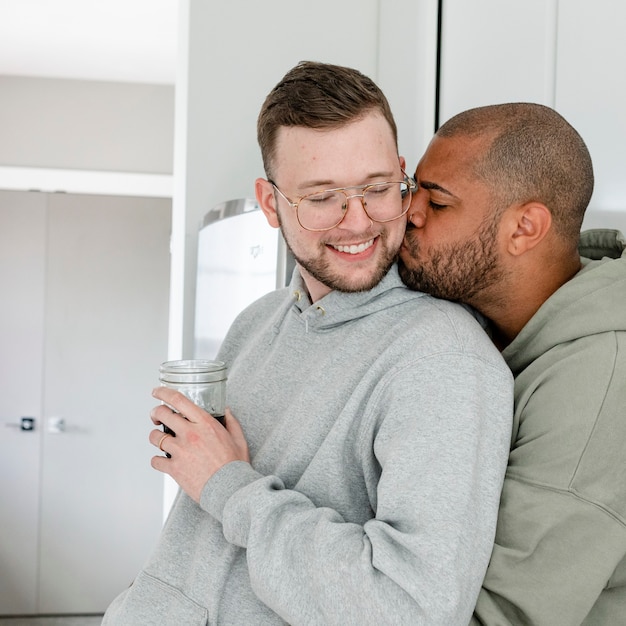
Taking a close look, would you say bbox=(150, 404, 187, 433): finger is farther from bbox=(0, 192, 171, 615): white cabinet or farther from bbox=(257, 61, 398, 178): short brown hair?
bbox=(0, 192, 171, 615): white cabinet

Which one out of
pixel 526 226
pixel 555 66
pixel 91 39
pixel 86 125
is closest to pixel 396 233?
pixel 526 226

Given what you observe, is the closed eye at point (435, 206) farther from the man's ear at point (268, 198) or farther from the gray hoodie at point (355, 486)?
the man's ear at point (268, 198)

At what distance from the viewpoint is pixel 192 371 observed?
3.18 ft

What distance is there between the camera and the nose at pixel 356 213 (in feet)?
3.31

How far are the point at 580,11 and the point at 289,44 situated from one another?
0.95 m

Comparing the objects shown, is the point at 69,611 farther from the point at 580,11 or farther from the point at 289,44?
the point at 580,11

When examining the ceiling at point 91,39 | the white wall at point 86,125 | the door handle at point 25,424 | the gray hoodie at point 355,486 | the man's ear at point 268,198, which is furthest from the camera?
the door handle at point 25,424

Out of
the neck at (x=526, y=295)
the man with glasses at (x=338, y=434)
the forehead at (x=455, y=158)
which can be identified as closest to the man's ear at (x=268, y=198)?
the man with glasses at (x=338, y=434)

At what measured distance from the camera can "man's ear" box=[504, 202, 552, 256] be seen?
1.04 metres

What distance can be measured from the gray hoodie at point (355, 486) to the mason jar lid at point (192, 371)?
0.36 ft

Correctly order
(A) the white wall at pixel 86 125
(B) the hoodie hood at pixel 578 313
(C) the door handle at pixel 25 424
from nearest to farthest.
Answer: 1. (B) the hoodie hood at pixel 578 313
2. (A) the white wall at pixel 86 125
3. (C) the door handle at pixel 25 424

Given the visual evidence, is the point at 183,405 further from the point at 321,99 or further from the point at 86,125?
the point at 86,125

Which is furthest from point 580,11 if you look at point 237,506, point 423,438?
point 237,506

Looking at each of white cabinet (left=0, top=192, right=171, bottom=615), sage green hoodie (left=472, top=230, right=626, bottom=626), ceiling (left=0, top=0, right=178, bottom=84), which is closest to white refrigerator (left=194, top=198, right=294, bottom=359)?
sage green hoodie (left=472, top=230, right=626, bottom=626)
